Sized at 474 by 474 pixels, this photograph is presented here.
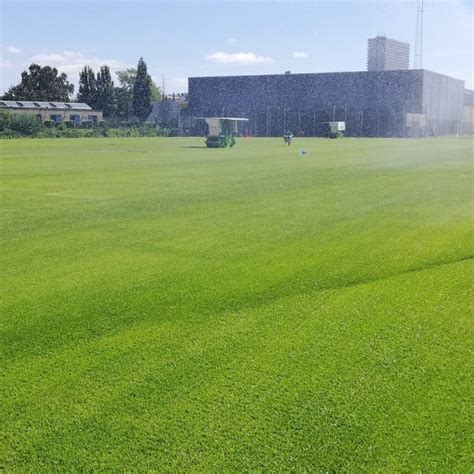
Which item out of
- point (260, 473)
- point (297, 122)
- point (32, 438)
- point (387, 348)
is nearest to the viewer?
point (260, 473)

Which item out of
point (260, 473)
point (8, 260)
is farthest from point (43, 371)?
point (8, 260)

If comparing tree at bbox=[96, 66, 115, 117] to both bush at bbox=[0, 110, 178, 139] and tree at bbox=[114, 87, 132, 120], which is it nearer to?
tree at bbox=[114, 87, 132, 120]

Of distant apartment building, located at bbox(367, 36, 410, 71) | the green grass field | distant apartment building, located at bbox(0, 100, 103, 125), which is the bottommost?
the green grass field

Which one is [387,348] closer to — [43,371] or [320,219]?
[43,371]

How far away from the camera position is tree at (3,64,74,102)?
4163 inches

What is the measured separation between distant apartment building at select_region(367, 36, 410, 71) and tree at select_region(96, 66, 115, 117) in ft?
151

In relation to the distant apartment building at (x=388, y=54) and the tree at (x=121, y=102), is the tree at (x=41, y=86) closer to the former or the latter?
the tree at (x=121, y=102)

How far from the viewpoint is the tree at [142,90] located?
343 ft

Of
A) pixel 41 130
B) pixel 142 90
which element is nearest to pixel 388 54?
pixel 142 90

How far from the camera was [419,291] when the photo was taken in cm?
644

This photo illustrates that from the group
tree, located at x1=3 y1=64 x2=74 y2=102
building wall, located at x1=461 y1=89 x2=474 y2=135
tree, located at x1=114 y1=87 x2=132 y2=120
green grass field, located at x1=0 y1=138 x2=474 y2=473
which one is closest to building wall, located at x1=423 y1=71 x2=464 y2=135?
building wall, located at x1=461 y1=89 x2=474 y2=135

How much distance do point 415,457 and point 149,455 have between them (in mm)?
1423

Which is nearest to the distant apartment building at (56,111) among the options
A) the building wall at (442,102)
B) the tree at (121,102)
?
the tree at (121,102)

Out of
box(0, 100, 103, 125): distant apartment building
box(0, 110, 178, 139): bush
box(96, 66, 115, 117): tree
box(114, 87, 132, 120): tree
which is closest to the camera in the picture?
box(0, 110, 178, 139): bush
